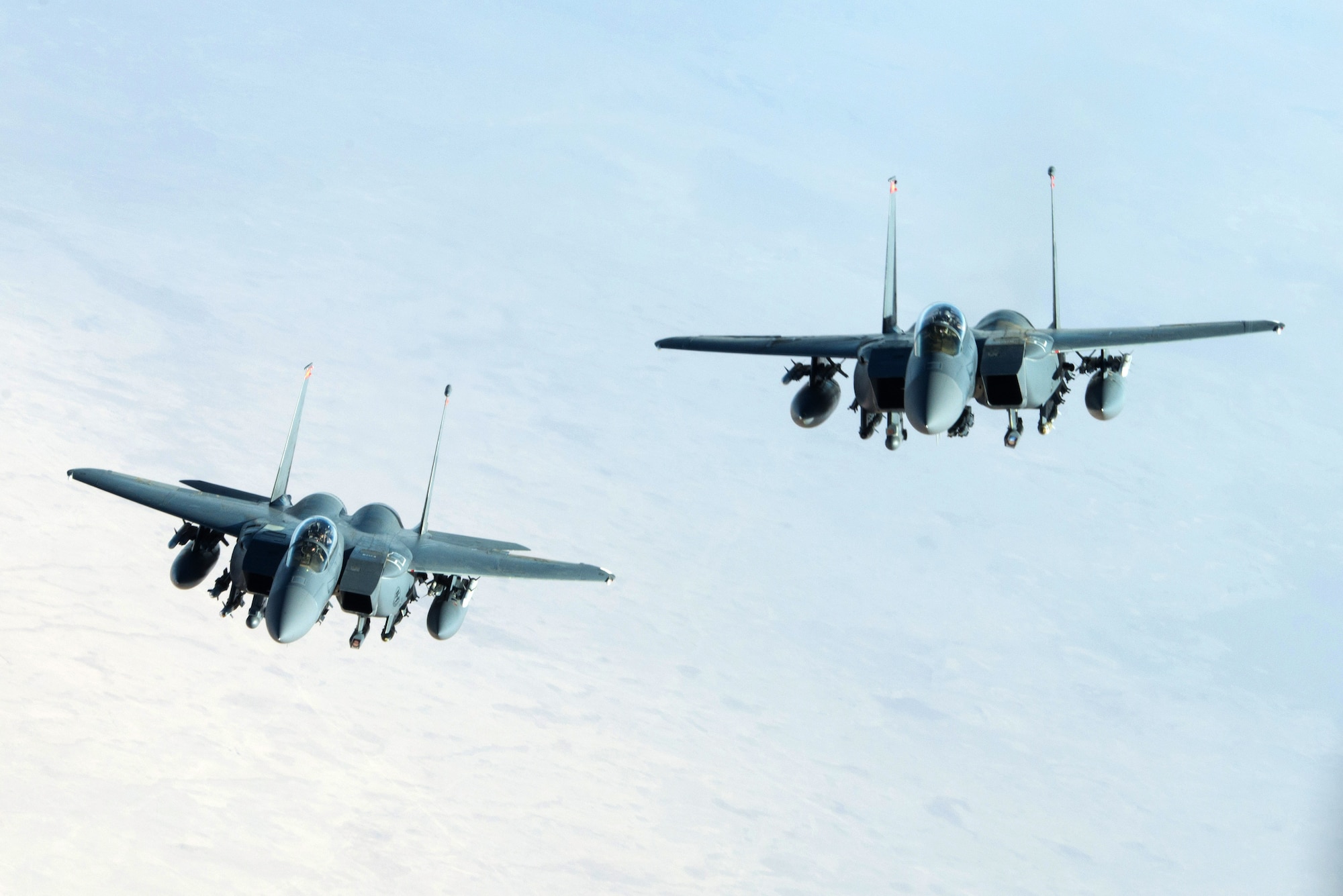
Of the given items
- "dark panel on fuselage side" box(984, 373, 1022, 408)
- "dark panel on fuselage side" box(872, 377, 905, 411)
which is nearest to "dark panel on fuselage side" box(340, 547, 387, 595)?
"dark panel on fuselage side" box(872, 377, 905, 411)

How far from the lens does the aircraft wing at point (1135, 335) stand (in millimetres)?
51406

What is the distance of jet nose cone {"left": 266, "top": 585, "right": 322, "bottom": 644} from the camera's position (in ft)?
168

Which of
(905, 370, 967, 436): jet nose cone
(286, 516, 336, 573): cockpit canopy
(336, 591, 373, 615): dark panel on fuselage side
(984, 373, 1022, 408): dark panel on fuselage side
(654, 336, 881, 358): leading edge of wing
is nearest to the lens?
(905, 370, 967, 436): jet nose cone

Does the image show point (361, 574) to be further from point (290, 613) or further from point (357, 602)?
point (290, 613)

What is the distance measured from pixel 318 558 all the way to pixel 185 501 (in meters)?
10.5

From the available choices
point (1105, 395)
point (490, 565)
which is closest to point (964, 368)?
point (1105, 395)

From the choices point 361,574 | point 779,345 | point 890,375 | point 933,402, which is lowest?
point 361,574

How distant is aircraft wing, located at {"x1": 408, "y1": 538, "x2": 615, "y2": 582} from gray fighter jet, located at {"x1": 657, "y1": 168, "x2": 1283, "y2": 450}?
1198 centimetres

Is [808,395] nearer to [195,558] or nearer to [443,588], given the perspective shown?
[443,588]

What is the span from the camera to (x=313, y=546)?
52375 mm

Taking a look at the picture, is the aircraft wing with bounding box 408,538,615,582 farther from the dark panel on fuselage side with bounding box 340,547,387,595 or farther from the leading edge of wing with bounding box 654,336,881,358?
the leading edge of wing with bounding box 654,336,881,358

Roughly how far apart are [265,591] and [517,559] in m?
10.9

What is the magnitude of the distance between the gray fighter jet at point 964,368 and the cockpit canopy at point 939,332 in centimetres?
2

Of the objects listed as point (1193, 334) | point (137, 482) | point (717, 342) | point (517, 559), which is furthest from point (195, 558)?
point (1193, 334)
